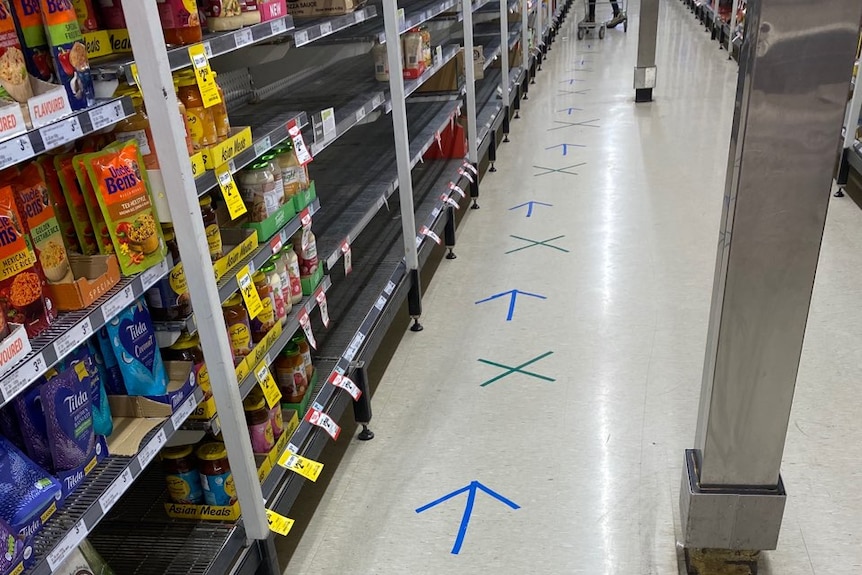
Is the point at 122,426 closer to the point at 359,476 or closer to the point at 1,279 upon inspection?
the point at 1,279

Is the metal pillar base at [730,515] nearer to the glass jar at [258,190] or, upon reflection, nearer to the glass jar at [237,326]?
the glass jar at [237,326]

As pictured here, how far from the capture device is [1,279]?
1210 millimetres

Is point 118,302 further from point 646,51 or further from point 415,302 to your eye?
point 646,51

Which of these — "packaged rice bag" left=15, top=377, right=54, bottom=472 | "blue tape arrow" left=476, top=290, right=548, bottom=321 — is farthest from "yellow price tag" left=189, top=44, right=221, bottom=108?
"blue tape arrow" left=476, top=290, right=548, bottom=321

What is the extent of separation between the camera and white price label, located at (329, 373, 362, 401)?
97.7 inches

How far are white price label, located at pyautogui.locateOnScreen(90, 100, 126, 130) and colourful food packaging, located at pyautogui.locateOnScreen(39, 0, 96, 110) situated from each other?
1.9 inches

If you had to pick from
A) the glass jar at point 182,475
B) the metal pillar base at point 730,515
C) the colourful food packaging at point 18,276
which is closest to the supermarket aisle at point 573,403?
the metal pillar base at point 730,515

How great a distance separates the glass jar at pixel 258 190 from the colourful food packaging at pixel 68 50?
28.9 inches

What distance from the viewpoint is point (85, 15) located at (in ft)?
4.72

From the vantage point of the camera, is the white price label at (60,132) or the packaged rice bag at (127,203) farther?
the packaged rice bag at (127,203)

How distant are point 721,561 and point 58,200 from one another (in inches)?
75.2

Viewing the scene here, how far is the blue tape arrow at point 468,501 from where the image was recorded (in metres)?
2.24

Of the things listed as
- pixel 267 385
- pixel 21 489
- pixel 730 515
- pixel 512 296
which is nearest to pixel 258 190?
pixel 267 385

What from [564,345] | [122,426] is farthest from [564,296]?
[122,426]
